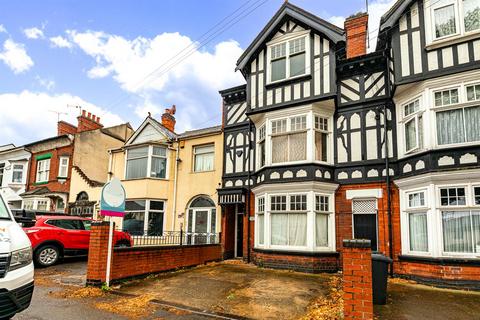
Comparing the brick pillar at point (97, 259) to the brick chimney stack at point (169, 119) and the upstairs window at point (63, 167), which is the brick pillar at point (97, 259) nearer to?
the brick chimney stack at point (169, 119)

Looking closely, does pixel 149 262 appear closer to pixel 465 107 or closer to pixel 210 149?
pixel 210 149

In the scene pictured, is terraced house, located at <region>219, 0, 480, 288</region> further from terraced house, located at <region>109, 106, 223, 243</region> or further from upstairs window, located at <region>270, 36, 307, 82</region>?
terraced house, located at <region>109, 106, 223, 243</region>

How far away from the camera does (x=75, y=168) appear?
831 inches

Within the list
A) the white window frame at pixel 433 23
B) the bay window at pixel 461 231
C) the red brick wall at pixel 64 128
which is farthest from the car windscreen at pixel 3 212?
the red brick wall at pixel 64 128

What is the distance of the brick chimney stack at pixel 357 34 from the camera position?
1320 centimetres

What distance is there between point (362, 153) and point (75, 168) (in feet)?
58.2

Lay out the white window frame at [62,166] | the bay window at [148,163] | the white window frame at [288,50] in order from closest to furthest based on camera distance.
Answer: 1. the white window frame at [288,50]
2. the bay window at [148,163]
3. the white window frame at [62,166]

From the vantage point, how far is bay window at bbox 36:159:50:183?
22.9 m

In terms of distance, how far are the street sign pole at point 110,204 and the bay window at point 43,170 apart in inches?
671

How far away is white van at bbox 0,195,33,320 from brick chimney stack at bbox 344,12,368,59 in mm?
12547

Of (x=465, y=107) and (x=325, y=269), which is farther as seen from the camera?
(x=325, y=269)

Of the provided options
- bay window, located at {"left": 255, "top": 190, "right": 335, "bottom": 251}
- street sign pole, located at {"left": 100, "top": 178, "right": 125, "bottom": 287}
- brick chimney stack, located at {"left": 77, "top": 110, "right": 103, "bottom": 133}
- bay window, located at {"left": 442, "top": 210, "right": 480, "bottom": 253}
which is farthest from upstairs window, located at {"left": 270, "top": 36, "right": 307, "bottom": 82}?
brick chimney stack, located at {"left": 77, "top": 110, "right": 103, "bottom": 133}

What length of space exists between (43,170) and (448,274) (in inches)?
964

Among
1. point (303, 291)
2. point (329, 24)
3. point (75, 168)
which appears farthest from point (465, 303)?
point (75, 168)
